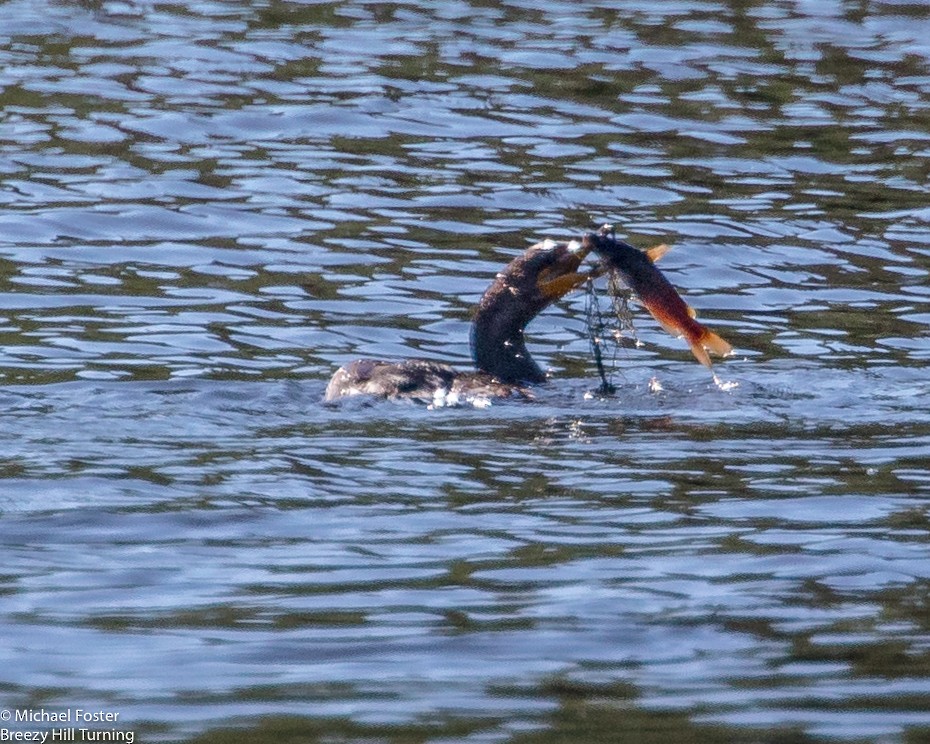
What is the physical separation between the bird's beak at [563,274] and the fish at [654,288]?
41 cm

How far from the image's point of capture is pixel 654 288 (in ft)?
31.0

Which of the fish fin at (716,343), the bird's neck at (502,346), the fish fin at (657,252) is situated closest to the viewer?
the fish fin at (716,343)

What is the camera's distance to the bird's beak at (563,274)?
10.1 meters

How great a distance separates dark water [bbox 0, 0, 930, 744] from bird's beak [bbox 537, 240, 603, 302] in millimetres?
581

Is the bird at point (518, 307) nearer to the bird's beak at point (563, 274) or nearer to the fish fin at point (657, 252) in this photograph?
the bird's beak at point (563, 274)

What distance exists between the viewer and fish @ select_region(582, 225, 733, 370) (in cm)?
928

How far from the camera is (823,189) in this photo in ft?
48.1

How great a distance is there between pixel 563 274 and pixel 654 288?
1.00m

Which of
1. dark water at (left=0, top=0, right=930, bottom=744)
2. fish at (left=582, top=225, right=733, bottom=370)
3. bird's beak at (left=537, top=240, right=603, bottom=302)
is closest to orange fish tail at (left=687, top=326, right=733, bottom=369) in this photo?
fish at (left=582, top=225, right=733, bottom=370)

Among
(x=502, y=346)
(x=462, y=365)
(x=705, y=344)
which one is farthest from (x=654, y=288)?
(x=462, y=365)

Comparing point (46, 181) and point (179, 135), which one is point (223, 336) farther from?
point (179, 135)

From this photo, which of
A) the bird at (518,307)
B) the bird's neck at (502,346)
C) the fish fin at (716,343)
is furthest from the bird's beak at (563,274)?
the fish fin at (716,343)

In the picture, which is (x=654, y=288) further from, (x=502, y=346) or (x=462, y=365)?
(x=462, y=365)

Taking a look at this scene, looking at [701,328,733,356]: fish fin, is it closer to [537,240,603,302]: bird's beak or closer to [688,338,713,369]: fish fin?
[688,338,713,369]: fish fin
